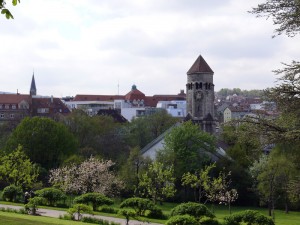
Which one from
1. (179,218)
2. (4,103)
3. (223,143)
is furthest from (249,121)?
(4,103)

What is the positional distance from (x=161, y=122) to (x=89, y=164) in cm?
4230

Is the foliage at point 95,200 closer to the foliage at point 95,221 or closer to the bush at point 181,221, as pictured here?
the foliage at point 95,221

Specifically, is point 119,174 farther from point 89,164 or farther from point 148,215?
point 148,215

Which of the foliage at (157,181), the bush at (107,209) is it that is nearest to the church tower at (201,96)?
the foliage at (157,181)

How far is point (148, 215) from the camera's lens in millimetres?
29906

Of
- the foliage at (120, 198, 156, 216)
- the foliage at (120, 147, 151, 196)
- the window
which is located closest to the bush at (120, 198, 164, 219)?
the foliage at (120, 198, 156, 216)

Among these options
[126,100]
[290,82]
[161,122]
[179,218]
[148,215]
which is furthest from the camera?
[126,100]

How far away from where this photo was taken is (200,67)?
84.1 m

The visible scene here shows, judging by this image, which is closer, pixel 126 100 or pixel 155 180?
pixel 155 180

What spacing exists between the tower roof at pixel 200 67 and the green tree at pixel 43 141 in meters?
31.9

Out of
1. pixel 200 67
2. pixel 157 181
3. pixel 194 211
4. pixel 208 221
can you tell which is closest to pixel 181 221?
pixel 194 211

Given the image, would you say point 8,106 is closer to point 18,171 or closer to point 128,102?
point 128,102

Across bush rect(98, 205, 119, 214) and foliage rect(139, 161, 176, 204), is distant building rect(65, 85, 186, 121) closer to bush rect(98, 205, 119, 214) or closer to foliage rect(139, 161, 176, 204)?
foliage rect(139, 161, 176, 204)

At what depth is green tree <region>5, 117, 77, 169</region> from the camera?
5684 cm
